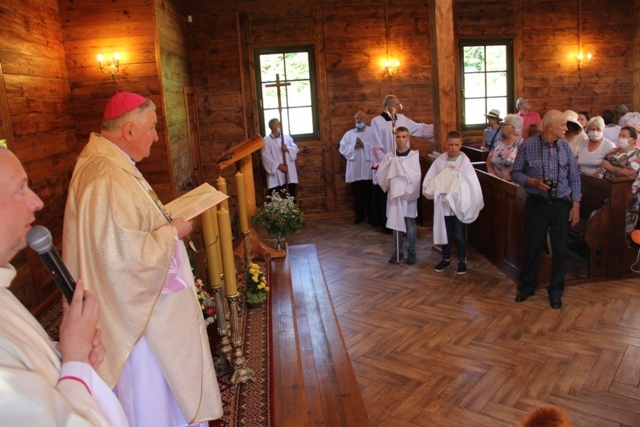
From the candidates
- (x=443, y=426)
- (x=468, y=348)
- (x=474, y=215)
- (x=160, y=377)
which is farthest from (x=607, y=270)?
(x=160, y=377)

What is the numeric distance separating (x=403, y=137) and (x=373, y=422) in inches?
141

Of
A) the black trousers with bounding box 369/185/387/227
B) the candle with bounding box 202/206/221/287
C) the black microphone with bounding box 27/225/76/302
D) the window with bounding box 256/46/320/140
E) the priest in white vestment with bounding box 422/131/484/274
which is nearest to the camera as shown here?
the black microphone with bounding box 27/225/76/302

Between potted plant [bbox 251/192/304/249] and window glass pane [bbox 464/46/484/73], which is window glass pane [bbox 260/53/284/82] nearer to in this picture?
window glass pane [bbox 464/46/484/73]

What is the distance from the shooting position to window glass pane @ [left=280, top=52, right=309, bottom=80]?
373 inches

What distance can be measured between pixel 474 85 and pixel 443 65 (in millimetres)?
3573

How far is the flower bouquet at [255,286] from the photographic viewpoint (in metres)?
4.23

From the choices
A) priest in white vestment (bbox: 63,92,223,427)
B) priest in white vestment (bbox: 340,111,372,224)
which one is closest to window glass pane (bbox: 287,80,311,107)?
priest in white vestment (bbox: 340,111,372,224)

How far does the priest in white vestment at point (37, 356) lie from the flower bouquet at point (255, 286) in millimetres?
2822

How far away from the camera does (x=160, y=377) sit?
2.33 metres

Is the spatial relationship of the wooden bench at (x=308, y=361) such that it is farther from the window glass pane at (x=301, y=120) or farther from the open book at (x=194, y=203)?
the window glass pane at (x=301, y=120)

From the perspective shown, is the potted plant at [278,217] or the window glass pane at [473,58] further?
the window glass pane at [473,58]

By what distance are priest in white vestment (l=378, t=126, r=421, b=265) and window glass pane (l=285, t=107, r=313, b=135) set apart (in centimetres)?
354

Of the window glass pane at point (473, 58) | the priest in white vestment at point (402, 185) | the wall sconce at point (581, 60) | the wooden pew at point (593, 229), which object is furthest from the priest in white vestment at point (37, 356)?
the wall sconce at point (581, 60)

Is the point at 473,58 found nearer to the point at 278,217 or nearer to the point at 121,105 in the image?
the point at 278,217
